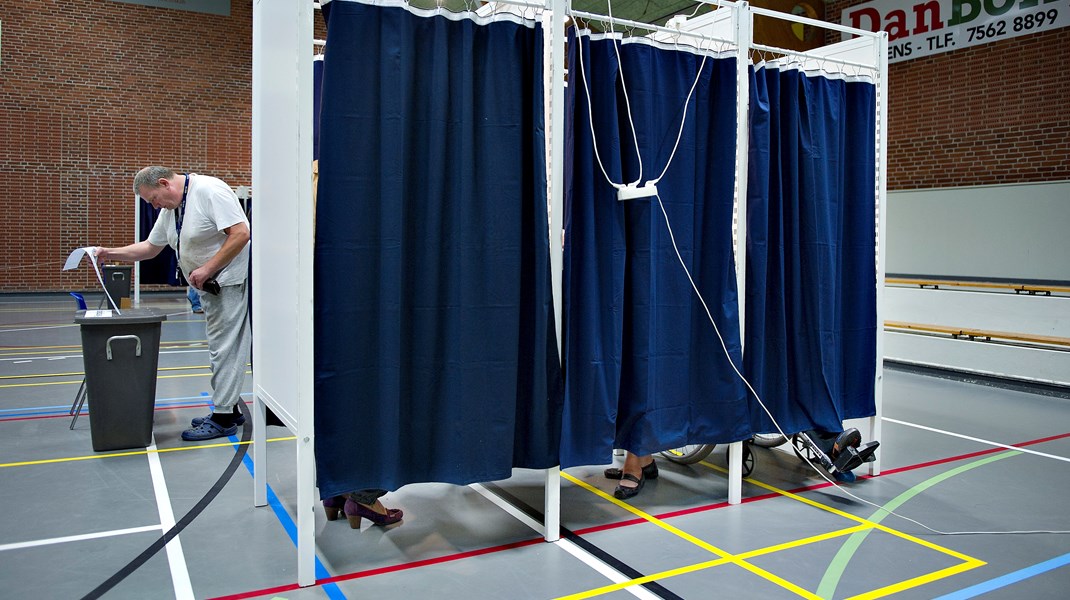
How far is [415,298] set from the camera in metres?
2.91

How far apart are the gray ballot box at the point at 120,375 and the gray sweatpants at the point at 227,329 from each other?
11.0 inches

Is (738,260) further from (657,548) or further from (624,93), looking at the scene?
(657,548)

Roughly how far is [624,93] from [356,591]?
2.22 m

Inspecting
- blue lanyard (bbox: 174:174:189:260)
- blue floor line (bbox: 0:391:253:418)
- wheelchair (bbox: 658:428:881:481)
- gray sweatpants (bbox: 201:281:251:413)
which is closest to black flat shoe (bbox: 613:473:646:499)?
wheelchair (bbox: 658:428:881:481)

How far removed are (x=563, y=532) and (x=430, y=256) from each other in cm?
130

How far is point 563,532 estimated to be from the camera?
3270mm

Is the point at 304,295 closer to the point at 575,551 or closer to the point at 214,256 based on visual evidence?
the point at 575,551

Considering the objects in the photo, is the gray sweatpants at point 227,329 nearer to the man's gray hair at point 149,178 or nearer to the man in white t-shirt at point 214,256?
the man in white t-shirt at point 214,256

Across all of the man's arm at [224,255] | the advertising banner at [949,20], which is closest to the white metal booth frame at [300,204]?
the man's arm at [224,255]

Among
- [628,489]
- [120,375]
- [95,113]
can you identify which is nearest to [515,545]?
[628,489]

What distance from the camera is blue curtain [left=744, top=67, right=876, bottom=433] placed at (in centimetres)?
370

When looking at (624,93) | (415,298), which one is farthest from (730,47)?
(415,298)

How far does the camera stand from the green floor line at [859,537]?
2766 millimetres

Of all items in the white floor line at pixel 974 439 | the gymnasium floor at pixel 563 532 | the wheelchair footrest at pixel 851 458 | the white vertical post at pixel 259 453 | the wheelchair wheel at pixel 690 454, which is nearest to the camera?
the gymnasium floor at pixel 563 532
